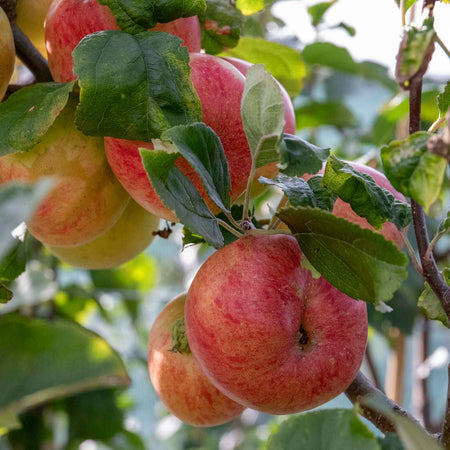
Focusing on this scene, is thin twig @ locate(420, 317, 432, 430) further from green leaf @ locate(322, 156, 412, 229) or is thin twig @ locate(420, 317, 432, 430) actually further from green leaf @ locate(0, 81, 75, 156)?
green leaf @ locate(0, 81, 75, 156)

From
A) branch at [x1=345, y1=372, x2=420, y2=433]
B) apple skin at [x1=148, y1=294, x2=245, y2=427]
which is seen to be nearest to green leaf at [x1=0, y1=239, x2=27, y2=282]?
apple skin at [x1=148, y1=294, x2=245, y2=427]

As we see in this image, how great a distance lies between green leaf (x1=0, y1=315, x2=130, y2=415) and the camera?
378 millimetres

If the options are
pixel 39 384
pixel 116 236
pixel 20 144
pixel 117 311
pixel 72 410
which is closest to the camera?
pixel 39 384

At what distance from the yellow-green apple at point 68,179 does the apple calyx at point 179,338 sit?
0.43ft

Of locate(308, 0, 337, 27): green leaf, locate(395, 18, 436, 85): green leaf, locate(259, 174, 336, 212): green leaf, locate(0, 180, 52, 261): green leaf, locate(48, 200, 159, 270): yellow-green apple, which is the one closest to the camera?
locate(0, 180, 52, 261): green leaf

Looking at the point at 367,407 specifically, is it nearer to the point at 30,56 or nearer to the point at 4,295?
the point at 4,295

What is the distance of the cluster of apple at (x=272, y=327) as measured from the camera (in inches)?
17.8

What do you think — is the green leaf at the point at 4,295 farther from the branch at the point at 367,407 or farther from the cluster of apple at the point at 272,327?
the branch at the point at 367,407

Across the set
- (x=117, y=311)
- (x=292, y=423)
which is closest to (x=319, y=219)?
(x=292, y=423)

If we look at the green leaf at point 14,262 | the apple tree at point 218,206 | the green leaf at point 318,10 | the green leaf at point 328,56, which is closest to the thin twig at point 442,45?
the apple tree at point 218,206

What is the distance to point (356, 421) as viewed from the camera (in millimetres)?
407

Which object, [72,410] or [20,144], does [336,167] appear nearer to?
[20,144]

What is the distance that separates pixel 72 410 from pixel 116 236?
0.47m

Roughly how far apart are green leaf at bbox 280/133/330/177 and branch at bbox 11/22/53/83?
31cm
